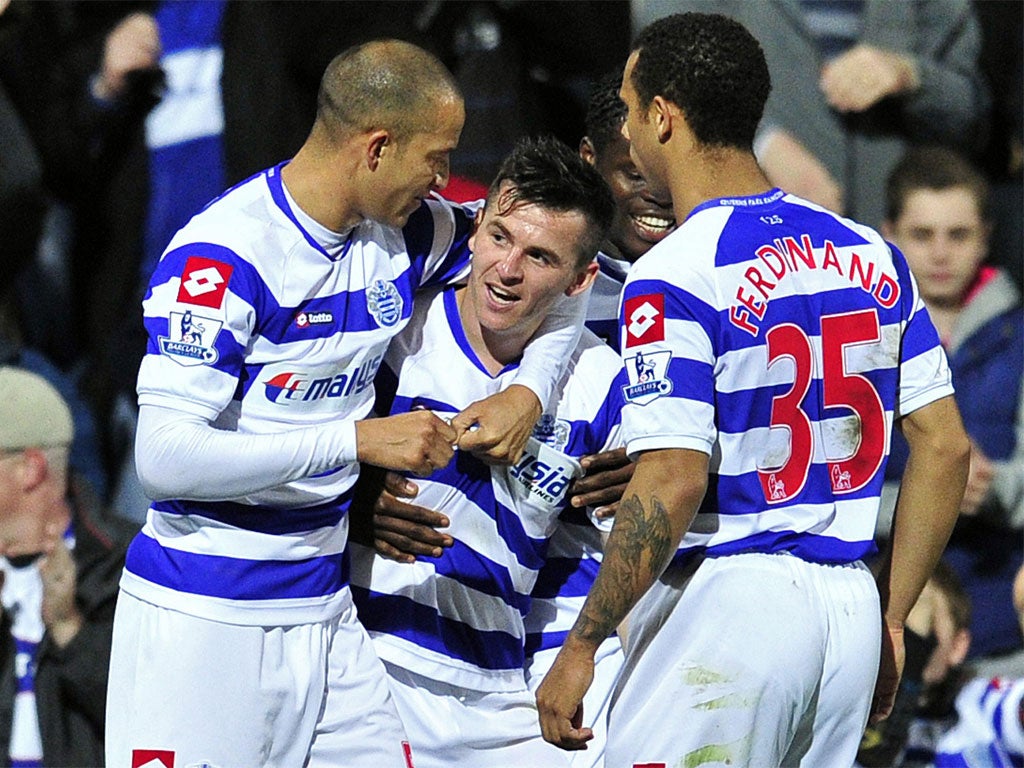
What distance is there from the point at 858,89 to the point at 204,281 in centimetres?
A: 326

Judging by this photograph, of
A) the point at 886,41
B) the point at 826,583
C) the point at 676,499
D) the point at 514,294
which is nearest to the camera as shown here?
the point at 676,499

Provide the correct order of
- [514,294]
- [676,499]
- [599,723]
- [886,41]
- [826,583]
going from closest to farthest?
[676,499] → [826,583] → [514,294] → [599,723] → [886,41]

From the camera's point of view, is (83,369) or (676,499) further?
(83,369)

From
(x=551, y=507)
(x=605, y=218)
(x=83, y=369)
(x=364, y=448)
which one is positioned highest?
(x=605, y=218)

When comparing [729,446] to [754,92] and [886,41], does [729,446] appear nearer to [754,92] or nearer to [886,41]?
[754,92]

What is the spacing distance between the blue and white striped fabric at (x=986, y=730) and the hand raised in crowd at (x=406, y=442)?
2.65 m

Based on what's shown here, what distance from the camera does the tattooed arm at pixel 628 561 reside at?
3.11 metres

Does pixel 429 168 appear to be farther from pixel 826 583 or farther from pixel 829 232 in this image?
pixel 826 583

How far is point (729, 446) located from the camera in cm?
326

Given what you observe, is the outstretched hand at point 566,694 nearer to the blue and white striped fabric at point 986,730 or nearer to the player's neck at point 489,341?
the player's neck at point 489,341

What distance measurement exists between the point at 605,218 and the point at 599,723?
4.04 feet

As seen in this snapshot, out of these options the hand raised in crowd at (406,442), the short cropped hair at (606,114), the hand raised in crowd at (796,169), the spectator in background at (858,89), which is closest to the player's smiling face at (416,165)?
the hand raised in crowd at (406,442)

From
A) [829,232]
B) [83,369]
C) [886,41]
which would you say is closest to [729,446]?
[829,232]

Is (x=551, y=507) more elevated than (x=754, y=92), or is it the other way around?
(x=754, y=92)
